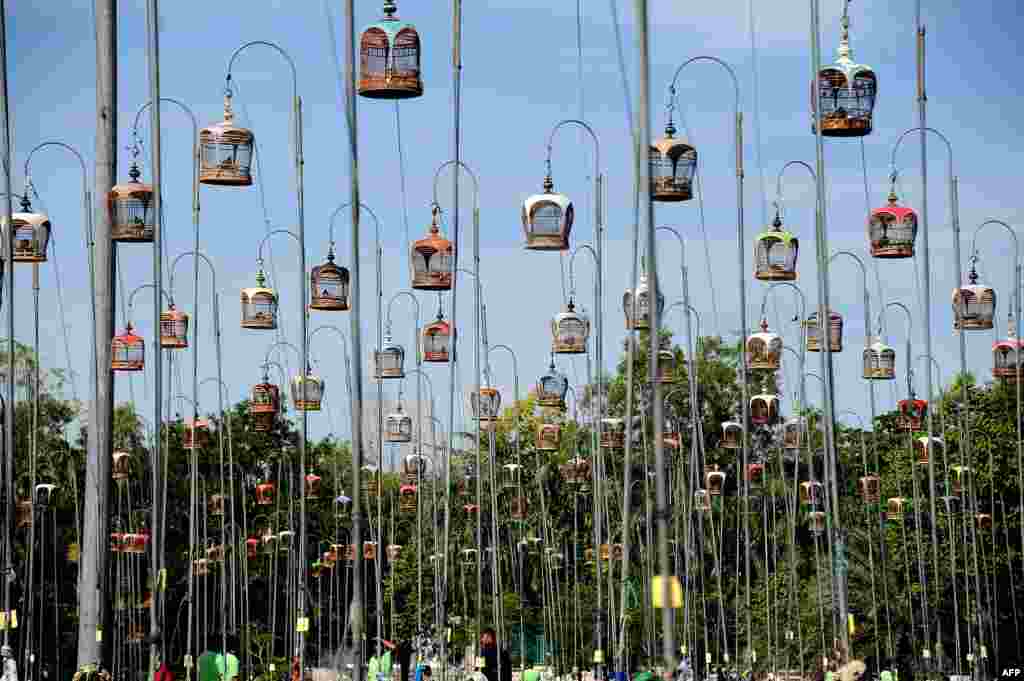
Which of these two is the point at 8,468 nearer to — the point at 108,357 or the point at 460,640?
the point at 108,357

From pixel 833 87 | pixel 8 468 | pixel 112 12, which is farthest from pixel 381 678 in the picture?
pixel 112 12

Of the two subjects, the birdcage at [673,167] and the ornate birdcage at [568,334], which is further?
the ornate birdcage at [568,334]

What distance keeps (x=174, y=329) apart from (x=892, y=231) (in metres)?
12.0

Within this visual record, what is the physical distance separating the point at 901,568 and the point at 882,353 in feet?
70.9

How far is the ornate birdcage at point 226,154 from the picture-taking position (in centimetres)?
2422

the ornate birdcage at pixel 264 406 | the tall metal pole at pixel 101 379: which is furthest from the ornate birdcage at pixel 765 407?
the tall metal pole at pixel 101 379

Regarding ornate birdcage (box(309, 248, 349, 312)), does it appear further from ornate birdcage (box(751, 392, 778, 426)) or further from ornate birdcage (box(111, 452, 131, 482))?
ornate birdcage (box(111, 452, 131, 482))

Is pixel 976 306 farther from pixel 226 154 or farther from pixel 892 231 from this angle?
pixel 226 154

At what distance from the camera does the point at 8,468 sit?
898 inches

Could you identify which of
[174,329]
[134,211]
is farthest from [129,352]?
[134,211]

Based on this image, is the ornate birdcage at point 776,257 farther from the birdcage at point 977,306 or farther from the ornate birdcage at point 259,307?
the ornate birdcage at point 259,307

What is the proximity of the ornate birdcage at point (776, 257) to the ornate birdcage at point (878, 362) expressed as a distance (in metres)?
8.23

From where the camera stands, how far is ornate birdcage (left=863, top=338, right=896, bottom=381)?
119 ft

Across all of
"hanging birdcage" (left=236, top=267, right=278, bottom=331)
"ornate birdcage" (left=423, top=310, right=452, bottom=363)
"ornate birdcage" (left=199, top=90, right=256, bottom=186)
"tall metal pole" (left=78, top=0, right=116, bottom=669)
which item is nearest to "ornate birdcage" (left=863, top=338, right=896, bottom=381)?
"ornate birdcage" (left=423, top=310, right=452, bottom=363)
